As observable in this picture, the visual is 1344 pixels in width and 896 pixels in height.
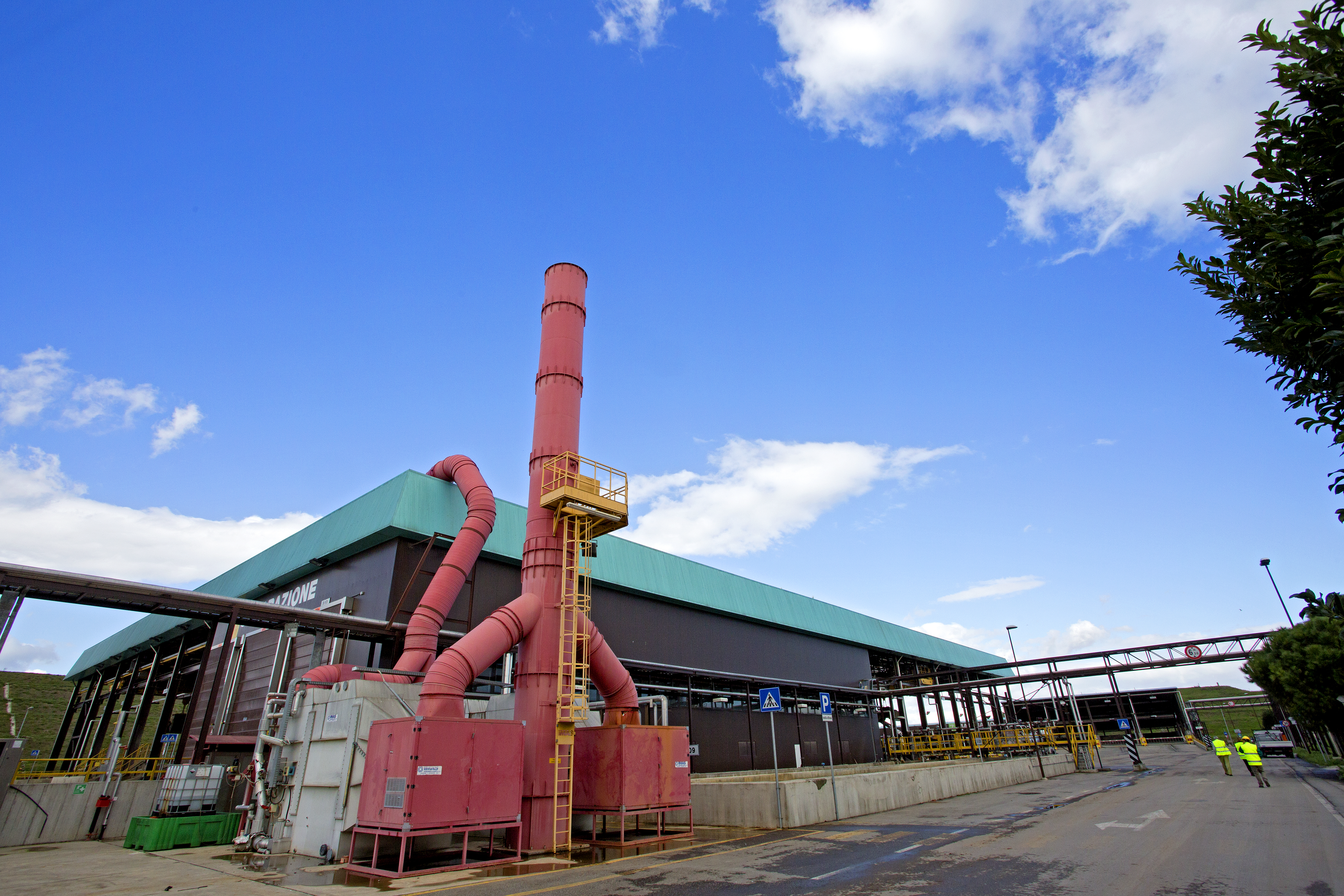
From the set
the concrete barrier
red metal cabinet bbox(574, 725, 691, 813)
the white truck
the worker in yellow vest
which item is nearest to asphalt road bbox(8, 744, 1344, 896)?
the concrete barrier

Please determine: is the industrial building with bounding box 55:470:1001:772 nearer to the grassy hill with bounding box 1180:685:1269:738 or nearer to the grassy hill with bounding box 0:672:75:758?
the grassy hill with bounding box 0:672:75:758

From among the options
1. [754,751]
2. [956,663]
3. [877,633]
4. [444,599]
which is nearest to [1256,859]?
[444,599]

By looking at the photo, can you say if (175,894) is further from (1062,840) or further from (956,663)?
(956,663)

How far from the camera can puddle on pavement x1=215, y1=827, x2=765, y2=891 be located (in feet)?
37.4

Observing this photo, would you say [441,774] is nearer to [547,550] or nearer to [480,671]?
[480,671]

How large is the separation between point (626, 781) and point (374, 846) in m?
5.37

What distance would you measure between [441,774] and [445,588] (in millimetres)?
8147

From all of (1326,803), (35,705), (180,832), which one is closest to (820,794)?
(1326,803)

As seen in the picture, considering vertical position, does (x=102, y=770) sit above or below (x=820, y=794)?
above

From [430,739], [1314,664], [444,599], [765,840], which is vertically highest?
[444,599]

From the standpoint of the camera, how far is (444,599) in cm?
1973

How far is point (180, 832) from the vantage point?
16766mm

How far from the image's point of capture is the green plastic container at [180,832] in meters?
16.4

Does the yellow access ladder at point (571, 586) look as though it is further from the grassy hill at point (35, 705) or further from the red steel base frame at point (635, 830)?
the grassy hill at point (35, 705)
